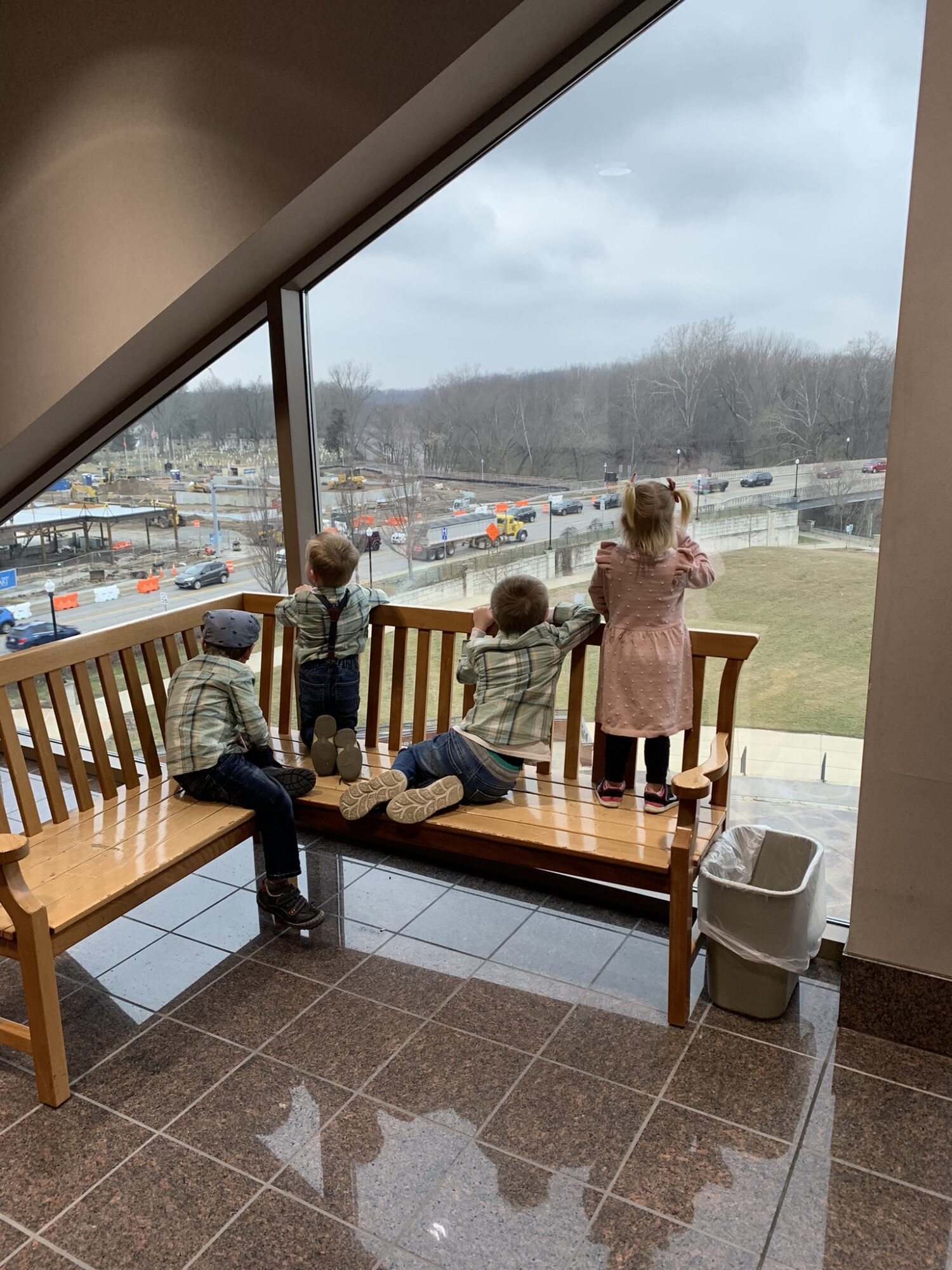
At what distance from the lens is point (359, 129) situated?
2.59m

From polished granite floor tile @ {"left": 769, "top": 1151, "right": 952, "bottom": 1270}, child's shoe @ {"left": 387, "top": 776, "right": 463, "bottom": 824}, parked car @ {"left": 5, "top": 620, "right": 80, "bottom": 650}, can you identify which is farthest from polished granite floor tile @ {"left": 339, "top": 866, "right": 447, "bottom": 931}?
parked car @ {"left": 5, "top": 620, "right": 80, "bottom": 650}

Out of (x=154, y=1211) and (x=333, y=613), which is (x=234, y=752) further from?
(x=154, y=1211)

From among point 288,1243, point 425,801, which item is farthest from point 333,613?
point 288,1243

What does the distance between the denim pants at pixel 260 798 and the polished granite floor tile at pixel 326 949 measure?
21 centimetres

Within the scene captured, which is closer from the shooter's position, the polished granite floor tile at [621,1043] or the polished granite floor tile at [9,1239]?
the polished granite floor tile at [9,1239]

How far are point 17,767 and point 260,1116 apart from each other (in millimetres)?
1243

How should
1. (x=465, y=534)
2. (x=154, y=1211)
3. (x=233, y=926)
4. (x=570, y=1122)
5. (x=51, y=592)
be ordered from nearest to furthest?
(x=154, y=1211) < (x=570, y=1122) < (x=233, y=926) < (x=465, y=534) < (x=51, y=592)

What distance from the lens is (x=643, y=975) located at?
2686mm

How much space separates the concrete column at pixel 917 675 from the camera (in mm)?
2041

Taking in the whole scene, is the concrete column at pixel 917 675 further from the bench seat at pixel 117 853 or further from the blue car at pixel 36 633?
the blue car at pixel 36 633

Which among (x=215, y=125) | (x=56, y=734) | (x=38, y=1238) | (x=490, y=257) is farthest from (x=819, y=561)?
(x=56, y=734)

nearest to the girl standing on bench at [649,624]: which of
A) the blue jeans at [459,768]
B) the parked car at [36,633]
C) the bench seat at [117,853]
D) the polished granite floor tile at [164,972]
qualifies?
the blue jeans at [459,768]

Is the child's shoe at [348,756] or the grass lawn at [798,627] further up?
the grass lawn at [798,627]

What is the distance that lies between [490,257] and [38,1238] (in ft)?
9.63
